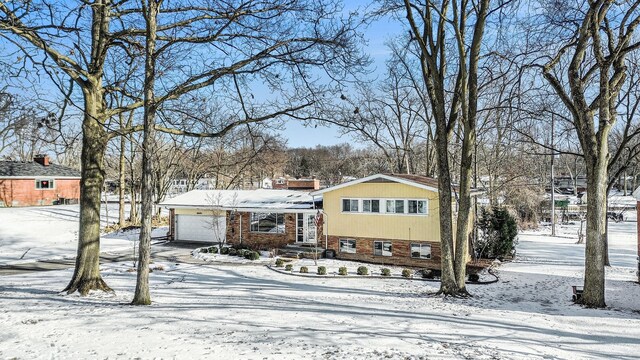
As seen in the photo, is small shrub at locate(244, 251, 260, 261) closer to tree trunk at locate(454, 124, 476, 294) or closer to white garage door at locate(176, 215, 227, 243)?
white garage door at locate(176, 215, 227, 243)

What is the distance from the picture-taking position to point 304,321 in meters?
8.62

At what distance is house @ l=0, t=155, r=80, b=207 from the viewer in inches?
1534

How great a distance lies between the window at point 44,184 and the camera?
41250mm

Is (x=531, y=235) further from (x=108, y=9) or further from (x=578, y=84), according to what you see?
(x=108, y=9)

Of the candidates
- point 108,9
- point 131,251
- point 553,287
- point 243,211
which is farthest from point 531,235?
point 108,9

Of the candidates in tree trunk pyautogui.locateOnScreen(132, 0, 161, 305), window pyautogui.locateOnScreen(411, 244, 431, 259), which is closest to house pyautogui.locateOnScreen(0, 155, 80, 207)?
tree trunk pyautogui.locateOnScreen(132, 0, 161, 305)

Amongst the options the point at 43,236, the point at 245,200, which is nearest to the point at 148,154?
the point at 245,200

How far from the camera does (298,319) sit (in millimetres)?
8812

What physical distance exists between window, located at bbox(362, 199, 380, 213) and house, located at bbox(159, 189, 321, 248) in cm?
278

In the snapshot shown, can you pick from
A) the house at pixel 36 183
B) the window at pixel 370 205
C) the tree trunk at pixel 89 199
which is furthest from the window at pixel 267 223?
the house at pixel 36 183

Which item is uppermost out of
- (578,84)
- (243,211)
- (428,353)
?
(578,84)

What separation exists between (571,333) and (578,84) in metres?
7.48

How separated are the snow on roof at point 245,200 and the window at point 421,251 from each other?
6.27 metres

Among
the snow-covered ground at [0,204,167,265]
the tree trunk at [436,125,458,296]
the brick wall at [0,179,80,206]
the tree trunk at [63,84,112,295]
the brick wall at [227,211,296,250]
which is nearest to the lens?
the tree trunk at [63,84,112,295]
